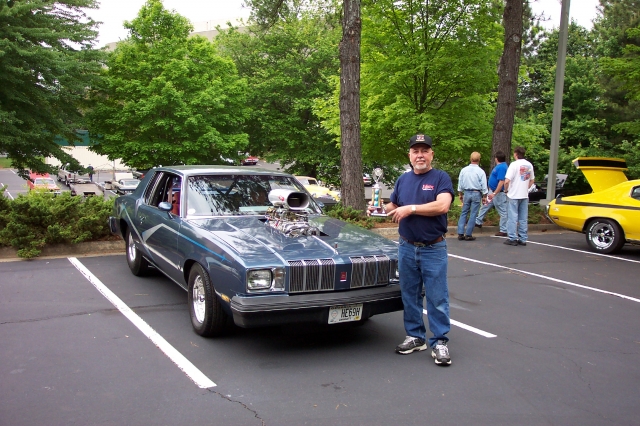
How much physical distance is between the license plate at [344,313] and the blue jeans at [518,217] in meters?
6.95

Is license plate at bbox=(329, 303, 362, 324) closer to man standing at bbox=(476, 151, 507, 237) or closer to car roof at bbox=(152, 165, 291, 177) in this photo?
car roof at bbox=(152, 165, 291, 177)

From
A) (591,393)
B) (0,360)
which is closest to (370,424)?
(591,393)

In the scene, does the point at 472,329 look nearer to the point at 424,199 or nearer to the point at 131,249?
the point at 424,199

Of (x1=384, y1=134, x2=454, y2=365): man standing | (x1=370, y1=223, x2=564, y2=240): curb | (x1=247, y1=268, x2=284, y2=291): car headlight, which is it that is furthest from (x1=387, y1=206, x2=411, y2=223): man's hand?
(x1=370, y1=223, x2=564, y2=240): curb

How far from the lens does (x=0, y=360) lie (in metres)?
4.49

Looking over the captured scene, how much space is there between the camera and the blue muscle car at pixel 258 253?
4.48 m

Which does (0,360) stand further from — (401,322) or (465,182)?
(465,182)

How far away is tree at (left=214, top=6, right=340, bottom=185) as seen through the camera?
30.8m

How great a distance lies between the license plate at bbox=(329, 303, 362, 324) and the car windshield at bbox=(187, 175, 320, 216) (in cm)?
186

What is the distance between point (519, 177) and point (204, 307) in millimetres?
7405

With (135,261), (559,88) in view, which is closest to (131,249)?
(135,261)

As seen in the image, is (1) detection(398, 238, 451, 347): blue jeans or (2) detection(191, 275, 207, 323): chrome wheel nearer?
(1) detection(398, 238, 451, 347): blue jeans

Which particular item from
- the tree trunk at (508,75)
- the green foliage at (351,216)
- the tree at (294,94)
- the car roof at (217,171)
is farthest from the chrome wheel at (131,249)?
the tree at (294,94)

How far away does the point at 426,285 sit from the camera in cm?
459
